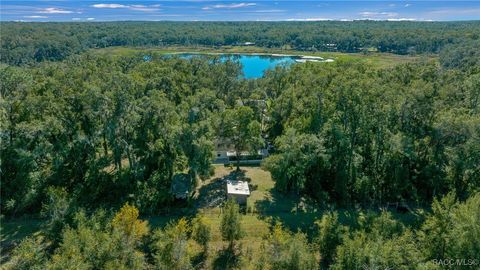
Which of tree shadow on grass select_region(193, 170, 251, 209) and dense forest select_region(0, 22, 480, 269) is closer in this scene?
dense forest select_region(0, 22, 480, 269)

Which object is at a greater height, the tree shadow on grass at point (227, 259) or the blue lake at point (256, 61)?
the blue lake at point (256, 61)

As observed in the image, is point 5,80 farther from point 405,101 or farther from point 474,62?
point 474,62

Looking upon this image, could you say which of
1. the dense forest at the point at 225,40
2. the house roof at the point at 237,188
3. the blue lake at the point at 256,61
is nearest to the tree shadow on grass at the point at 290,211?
the house roof at the point at 237,188

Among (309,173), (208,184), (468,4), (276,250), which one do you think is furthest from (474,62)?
(468,4)

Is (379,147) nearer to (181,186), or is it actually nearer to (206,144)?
→ (206,144)

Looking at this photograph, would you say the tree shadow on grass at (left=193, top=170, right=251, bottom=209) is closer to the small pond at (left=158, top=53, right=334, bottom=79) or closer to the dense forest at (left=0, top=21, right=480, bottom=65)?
the small pond at (left=158, top=53, right=334, bottom=79)

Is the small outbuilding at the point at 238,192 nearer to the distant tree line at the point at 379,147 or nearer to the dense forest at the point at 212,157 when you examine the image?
the dense forest at the point at 212,157

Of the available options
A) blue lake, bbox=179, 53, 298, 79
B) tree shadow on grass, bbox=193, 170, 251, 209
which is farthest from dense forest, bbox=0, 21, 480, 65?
tree shadow on grass, bbox=193, 170, 251, 209

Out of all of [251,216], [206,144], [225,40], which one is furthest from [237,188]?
[225,40]

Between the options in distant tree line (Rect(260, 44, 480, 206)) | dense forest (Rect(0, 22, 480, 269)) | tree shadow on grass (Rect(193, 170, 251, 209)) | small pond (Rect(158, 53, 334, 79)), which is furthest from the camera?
small pond (Rect(158, 53, 334, 79))
